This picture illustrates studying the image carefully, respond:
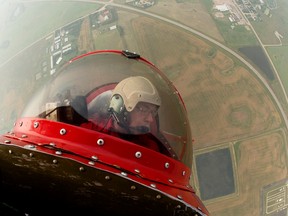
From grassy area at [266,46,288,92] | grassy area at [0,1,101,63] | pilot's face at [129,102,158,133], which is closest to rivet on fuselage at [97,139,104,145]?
pilot's face at [129,102,158,133]

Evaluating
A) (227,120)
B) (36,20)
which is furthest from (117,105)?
(36,20)

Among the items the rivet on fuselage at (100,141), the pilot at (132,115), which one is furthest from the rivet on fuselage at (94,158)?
the pilot at (132,115)

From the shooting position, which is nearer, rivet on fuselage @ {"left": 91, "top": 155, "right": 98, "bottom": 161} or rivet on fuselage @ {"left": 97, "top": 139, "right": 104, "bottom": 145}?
rivet on fuselage @ {"left": 91, "top": 155, "right": 98, "bottom": 161}

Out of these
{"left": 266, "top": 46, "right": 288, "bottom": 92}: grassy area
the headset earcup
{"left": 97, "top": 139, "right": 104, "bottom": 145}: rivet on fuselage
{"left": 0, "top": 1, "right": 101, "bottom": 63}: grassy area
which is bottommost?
{"left": 97, "top": 139, "right": 104, "bottom": 145}: rivet on fuselage

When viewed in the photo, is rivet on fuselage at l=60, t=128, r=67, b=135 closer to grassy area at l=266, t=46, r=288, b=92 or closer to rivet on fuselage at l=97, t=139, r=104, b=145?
rivet on fuselage at l=97, t=139, r=104, b=145

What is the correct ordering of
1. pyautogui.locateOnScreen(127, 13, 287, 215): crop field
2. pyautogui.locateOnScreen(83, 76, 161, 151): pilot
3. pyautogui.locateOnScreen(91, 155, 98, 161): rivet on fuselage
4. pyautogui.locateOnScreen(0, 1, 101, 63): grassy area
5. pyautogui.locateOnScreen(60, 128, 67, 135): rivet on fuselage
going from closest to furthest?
pyautogui.locateOnScreen(91, 155, 98, 161): rivet on fuselage < pyautogui.locateOnScreen(60, 128, 67, 135): rivet on fuselage < pyautogui.locateOnScreen(83, 76, 161, 151): pilot < pyautogui.locateOnScreen(127, 13, 287, 215): crop field < pyautogui.locateOnScreen(0, 1, 101, 63): grassy area

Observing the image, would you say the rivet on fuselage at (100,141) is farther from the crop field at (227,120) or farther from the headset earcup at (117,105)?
the crop field at (227,120)

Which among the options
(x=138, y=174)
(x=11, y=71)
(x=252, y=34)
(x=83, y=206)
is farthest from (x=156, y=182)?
(x=11, y=71)

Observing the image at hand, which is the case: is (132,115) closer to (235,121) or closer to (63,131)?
(63,131)
